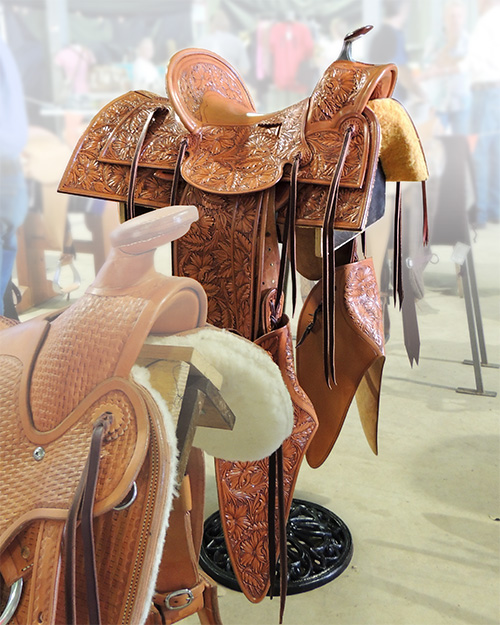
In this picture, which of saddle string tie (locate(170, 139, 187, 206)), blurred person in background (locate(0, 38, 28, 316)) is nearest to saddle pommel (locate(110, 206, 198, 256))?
saddle string tie (locate(170, 139, 187, 206))

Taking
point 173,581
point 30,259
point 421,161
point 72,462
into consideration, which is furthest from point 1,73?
point 72,462

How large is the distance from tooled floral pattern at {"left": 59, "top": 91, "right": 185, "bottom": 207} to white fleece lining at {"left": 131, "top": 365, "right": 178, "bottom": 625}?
0.70m

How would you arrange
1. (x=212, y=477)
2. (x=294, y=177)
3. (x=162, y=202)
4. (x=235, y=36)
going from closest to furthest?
(x=294, y=177)
(x=162, y=202)
(x=212, y=477)
(x=235, y=36)

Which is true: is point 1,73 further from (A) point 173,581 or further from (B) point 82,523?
(B) point 82,523

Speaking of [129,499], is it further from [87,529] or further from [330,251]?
[330,251]

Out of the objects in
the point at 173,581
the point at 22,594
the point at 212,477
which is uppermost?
the point at 22,594

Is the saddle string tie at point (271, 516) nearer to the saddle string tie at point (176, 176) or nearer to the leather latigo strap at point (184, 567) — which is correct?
the leather latigo strap at point (184, 567)

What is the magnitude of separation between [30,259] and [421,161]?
1.10 m

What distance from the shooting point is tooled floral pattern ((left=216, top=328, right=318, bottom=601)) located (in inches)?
46.3

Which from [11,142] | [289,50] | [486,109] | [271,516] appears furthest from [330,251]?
[289,50]

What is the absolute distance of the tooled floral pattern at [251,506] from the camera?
3.86ft

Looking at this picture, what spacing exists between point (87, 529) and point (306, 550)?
1147 millimetres

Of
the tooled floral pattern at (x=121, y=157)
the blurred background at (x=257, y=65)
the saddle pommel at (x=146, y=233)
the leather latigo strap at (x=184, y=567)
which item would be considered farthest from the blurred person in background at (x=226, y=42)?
the saddle pommel at (x=146, y=233)

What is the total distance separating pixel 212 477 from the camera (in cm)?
193
